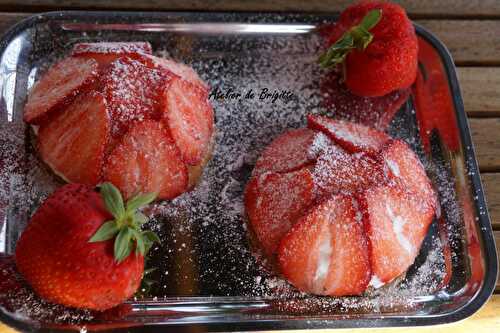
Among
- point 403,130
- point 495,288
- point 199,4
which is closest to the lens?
point 495,288

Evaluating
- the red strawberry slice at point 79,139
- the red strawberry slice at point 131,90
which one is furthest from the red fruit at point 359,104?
the red strawberry slice at point 79,139

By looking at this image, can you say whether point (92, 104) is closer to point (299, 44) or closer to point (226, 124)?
point (226, 124)

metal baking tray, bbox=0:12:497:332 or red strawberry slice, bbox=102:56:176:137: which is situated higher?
red strawberry slice, bbox=102:56:176:137

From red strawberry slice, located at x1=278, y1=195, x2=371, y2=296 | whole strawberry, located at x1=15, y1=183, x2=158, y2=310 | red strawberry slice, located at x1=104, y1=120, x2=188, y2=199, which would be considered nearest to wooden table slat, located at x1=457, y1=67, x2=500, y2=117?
red strawberry slice, located at x1=278, y1=195, x2=371, y2=296

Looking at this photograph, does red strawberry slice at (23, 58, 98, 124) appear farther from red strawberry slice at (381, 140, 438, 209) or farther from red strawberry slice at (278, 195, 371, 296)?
red strawberry slice at (381, 140, 438, 209)

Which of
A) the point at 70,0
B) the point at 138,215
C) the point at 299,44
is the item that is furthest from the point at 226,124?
the point at 70,0

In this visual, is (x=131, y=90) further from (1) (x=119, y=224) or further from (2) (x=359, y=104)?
(2) (x=359, y=104)

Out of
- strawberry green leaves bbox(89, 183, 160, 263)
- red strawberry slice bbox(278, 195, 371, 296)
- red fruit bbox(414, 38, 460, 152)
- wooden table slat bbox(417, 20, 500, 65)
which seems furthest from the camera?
wooden table slat bbox(417, 20, 500, 65)
